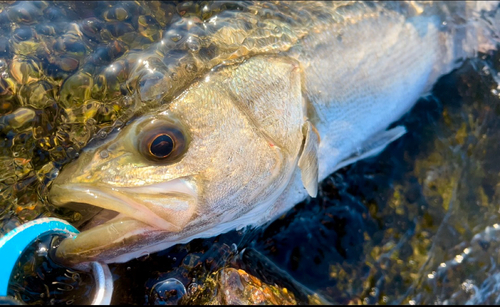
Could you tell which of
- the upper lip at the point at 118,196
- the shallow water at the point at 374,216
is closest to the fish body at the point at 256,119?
the upper lip at the point at 118,196

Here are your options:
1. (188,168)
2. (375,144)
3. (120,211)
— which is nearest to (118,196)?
(120,211)

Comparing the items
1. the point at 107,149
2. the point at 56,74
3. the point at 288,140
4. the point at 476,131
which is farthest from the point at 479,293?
the point at 56,74

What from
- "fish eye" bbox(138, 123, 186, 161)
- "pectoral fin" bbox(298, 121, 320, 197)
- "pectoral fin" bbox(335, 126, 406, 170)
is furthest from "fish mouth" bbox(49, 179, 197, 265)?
"pectoral fin" bbox(335, 126, 406, 170)

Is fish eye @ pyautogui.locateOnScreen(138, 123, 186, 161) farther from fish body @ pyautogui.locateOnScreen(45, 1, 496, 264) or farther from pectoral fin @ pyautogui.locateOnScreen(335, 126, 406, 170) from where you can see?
pectoral fin @ pyautogui.locateOnScreen(335, 126, 406, 170)

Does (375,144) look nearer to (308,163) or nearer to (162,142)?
(308,163)

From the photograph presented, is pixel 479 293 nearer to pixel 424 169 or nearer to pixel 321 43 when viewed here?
pixel 424 169
